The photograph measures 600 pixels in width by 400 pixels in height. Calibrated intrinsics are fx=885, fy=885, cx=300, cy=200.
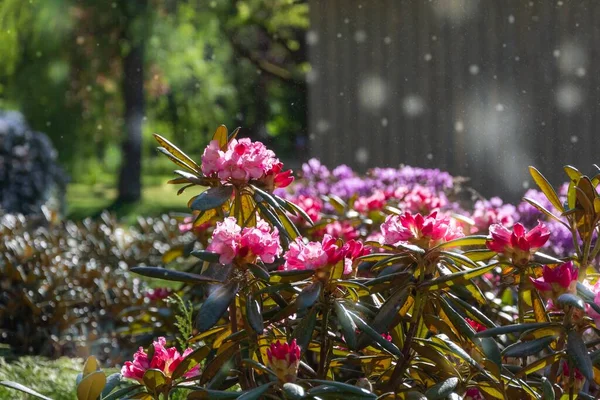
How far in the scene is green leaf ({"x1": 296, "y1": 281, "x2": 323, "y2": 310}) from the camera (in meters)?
1.58

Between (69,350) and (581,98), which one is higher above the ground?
(581,98)

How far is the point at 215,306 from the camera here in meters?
1.58

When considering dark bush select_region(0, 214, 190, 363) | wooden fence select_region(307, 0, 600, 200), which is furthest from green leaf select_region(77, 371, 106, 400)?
wooden fence select_region(307, 0, 600, 200)

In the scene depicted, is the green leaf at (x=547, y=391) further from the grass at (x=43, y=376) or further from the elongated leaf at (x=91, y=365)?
the grass at (x=43, y=376)

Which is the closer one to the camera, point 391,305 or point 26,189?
point 391,305

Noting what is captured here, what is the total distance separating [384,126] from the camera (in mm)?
7074

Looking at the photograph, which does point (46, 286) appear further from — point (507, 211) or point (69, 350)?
point (507, 211)

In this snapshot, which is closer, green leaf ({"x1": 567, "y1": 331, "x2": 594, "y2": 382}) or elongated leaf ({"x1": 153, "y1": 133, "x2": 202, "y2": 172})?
green leaf ({"x1": 567, "y1": 331, "x2": 594, "y2": 382})

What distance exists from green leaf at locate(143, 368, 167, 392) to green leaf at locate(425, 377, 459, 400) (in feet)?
1.62

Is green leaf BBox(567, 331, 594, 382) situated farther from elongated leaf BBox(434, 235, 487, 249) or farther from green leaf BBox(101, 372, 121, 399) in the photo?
green leaf BBox(101, 372, 121, 399)

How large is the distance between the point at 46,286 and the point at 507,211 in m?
1.94

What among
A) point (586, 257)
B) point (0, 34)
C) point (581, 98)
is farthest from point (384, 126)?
point (0, 34)

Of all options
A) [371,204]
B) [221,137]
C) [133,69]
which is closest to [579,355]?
[221,137]

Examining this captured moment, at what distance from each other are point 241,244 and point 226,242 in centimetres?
3
